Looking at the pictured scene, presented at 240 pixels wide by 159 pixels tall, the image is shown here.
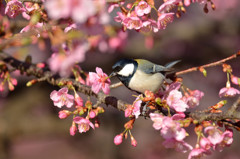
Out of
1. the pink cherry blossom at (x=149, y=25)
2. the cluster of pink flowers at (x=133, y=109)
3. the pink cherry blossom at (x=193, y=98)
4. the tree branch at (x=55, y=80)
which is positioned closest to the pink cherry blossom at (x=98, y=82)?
the tree branch at (x=55, y=80)

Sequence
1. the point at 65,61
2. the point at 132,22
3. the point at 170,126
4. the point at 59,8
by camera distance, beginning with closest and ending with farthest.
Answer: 1. the point at 59,8
2. the point at 65,61
3. the point at 170,126
4. the point at 132,22

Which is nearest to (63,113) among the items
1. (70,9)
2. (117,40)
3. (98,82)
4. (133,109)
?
(98,82)

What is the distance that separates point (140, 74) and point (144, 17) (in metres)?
0.42

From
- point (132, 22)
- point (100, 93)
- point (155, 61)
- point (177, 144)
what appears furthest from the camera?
point (155, 61)

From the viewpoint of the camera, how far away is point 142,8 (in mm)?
1381

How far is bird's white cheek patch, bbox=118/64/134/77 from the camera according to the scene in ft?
5.80

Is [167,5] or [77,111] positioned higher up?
[167,5]

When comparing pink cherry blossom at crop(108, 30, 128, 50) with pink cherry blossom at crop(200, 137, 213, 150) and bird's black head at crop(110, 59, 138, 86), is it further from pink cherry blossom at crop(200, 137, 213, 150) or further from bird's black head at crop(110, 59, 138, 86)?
pink cherry blossom at crop(200, 137, 213, 150)

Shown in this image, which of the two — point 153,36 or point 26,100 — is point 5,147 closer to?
point 26,100

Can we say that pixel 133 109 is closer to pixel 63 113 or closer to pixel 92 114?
pixel 92 114

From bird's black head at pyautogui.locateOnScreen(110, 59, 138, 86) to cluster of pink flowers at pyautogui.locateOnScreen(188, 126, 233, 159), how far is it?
24.4 inches

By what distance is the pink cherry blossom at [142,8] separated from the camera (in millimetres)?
1359

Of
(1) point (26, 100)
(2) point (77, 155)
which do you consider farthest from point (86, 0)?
(2) point (77, 155)

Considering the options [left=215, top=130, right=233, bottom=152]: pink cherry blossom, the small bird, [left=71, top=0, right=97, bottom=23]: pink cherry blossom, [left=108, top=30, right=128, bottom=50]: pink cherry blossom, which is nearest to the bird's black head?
the small bird
